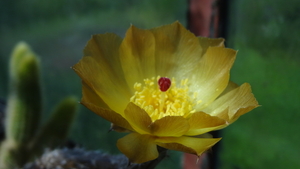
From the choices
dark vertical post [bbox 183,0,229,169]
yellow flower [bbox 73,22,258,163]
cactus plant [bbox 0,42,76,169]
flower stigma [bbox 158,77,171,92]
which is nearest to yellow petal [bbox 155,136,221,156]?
yellow flower [bbox 73,22,258,163]

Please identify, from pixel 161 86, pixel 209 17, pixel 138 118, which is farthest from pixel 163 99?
pixel 209 17

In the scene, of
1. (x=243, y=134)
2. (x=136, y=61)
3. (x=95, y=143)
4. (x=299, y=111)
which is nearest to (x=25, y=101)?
(x=95, y=143)

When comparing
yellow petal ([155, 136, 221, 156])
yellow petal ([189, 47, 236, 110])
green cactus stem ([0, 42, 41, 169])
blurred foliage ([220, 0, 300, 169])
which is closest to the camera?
yellow petal ([155, 136, 221, 156])

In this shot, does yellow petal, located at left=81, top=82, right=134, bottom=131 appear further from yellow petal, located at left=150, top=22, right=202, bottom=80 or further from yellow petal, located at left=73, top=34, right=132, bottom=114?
yellow petal, located at left=150, top=22, right=202, bottom=80

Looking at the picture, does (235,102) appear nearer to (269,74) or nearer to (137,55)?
(137,55)

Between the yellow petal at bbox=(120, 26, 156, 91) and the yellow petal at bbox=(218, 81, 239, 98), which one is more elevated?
the yellow petal at bbox=(120, 26, 156, 91)

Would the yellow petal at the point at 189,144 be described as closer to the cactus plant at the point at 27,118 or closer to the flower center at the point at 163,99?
the flower center at the point at 163,99
